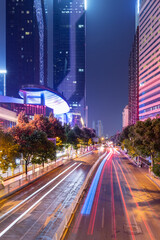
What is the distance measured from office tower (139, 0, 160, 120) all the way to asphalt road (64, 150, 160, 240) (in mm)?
81959

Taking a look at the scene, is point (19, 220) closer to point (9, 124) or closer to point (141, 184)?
point (141, 184)

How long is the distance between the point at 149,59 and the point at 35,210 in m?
108

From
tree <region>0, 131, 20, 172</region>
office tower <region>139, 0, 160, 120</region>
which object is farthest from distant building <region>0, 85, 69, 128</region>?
office tower <region>139, 0, 160, 120</region>

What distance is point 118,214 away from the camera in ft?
46.2

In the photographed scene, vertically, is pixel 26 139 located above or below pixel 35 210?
above

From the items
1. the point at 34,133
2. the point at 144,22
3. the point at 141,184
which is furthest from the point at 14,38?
the point at 141,184

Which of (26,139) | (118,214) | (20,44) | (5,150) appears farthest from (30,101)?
(118,214)

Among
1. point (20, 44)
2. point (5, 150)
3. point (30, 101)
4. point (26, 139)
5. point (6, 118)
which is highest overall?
point (20, 44)

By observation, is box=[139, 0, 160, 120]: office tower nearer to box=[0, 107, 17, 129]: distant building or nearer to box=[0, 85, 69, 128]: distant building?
box=[0, 85, 69, 128]: distant building

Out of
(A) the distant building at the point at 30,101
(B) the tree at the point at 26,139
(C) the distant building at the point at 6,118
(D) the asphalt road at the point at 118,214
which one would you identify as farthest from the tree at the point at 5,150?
(A) the distant building at the point at 30,101

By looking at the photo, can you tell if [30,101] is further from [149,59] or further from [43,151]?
[43,151]

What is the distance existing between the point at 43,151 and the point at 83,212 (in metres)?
14.5

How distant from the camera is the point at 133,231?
37.7 ft

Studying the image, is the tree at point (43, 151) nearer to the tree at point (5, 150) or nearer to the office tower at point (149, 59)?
the tree at point (5, 150)
